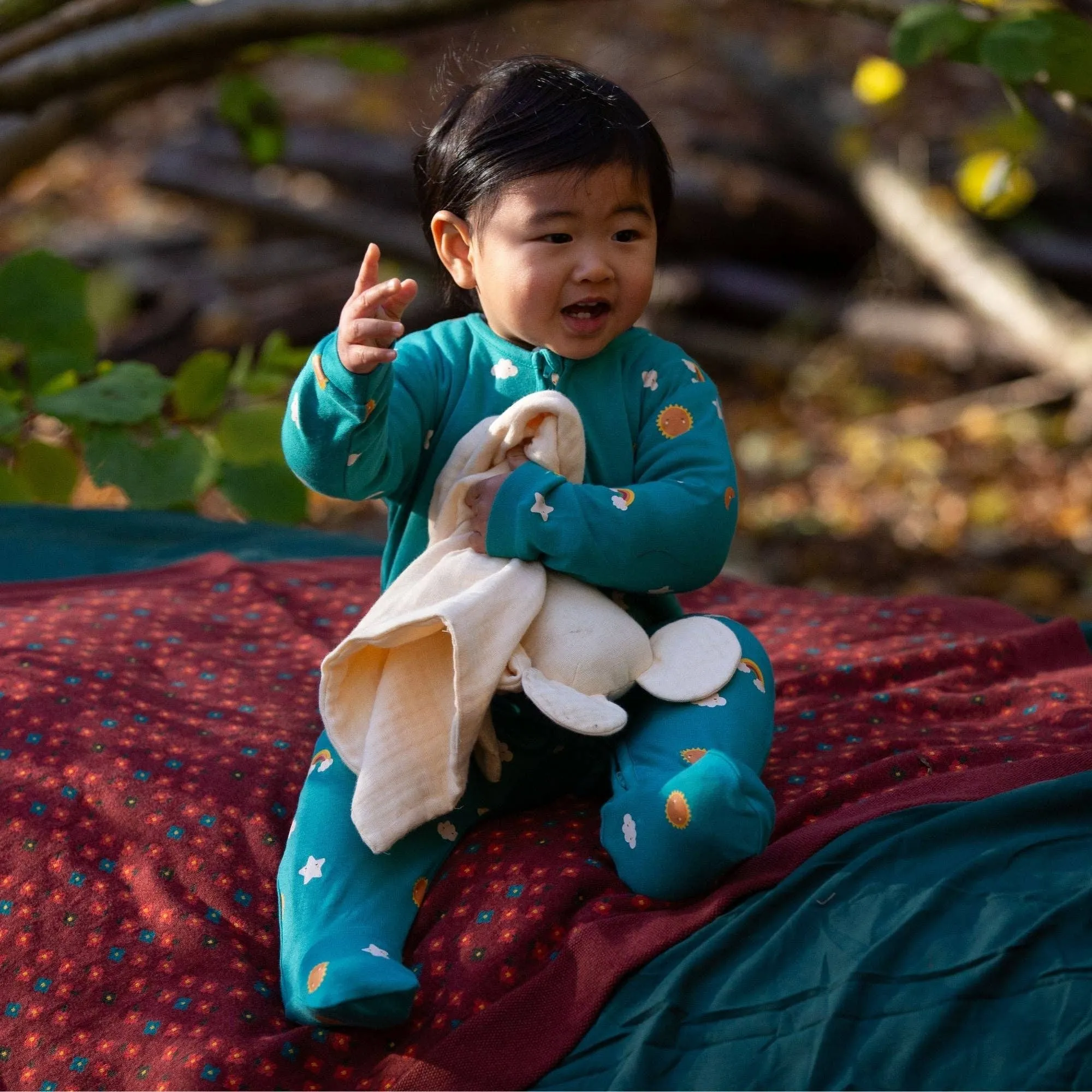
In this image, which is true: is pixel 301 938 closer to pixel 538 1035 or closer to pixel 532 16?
pixel 538 1035

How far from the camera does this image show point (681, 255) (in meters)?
4.80

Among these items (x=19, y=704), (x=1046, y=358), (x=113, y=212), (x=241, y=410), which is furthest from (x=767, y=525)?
(x=113, y=212)

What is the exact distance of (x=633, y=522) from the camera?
1.44m

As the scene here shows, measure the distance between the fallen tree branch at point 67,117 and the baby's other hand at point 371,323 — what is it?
80.5 inches

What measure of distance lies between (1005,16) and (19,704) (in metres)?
1.83

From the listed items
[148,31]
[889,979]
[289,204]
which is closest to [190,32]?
[148,31]

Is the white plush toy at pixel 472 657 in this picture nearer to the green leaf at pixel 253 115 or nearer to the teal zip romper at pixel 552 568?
the teal zip romper at pixel 552 568

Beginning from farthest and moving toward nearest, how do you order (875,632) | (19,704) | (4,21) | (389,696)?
1. (4,21)
2. (875,632)
3. (19,704)
4. (389,696)

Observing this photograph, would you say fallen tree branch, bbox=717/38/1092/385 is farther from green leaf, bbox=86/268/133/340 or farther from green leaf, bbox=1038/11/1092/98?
green leaf, bbox=86/268/133/340

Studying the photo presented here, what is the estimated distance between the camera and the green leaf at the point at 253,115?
3527 millimetres

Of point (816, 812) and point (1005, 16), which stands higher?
point (1005, 16)

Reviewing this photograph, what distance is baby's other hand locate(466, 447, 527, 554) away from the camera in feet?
4.83

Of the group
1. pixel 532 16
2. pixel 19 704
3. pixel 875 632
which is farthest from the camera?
pixel 532 16

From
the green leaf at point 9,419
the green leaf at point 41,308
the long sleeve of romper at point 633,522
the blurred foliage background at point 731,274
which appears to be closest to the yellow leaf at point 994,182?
the blurred foliage background at point 731,274
